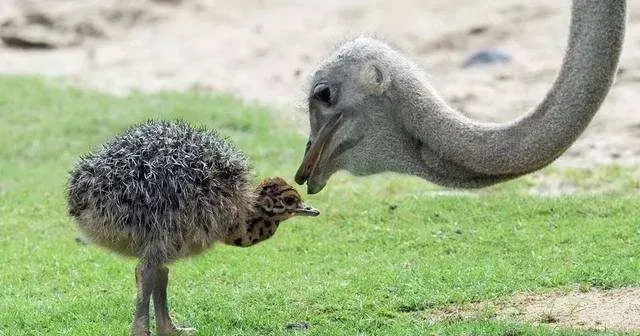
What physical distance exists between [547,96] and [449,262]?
2.51m

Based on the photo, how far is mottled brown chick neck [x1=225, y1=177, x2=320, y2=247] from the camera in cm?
749

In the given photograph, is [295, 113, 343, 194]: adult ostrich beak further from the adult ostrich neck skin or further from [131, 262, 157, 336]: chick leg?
[131, 262, 157, 336]: chick leg

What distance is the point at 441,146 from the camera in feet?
21.6

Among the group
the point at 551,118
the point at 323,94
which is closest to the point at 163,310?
the point at 323,94

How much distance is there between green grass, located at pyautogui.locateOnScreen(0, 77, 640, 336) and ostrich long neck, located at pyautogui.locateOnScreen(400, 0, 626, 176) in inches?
40.5

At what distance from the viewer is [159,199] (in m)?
6.99

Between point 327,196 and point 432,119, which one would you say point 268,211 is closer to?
point 432,119

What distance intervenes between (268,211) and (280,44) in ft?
35.3

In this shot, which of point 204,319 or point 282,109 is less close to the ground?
point 282,109

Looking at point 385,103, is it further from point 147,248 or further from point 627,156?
point 627,156

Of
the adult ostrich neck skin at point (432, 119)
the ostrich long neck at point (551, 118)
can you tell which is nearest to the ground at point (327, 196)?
the adult ostrich neck skin at point (432, 119)

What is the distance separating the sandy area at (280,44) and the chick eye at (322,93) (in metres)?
6.24

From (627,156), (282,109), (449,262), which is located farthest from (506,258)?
(282,109)

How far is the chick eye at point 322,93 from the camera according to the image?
6.95 metres
